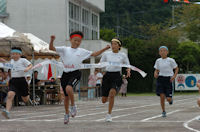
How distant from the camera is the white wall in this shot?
4100 centimetres

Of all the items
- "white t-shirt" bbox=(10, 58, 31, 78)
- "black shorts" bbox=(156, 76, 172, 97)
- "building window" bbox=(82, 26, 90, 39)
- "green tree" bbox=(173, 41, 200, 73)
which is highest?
"building window" bbox=(82, 26, 90, 39)

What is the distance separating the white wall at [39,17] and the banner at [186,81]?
11181 mm

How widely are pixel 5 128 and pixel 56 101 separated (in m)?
14.1

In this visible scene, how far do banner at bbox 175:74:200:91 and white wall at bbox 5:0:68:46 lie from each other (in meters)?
11.2

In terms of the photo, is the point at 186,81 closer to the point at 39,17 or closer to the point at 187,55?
the point at 187,55

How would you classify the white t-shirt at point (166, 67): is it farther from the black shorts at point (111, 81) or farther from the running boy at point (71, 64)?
the running boy at point (71, 64)

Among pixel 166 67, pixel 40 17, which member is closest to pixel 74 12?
pixel 40 17

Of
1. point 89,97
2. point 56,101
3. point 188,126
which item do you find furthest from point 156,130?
point 89,97

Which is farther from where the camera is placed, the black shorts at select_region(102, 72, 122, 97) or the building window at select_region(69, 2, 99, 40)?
the building window at select_region(69, 2, 99, 40)

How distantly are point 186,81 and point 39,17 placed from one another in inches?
566

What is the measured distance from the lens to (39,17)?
41.3m

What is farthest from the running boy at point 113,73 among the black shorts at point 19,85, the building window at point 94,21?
the building window at point 94,21

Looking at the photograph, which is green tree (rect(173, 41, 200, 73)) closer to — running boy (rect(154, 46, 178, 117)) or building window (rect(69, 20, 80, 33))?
building window (rect(69, 20, 80, 33))

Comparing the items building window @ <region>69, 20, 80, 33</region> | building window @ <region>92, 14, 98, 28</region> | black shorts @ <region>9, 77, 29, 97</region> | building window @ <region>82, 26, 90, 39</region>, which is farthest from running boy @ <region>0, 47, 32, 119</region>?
building window @ <region>92, 14, 98, 28</region>
